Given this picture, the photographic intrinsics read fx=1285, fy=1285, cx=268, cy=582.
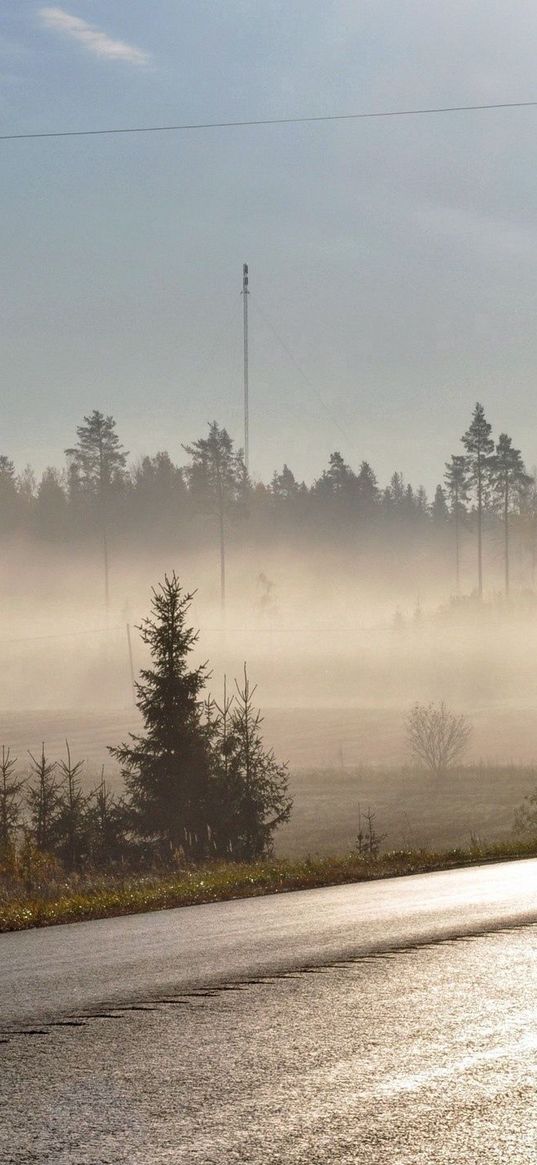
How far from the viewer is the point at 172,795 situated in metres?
43.6

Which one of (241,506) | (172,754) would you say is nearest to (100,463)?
(241,506)

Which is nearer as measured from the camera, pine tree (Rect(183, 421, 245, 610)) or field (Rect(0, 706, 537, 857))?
field (Rect(0, 706, 537, 857))

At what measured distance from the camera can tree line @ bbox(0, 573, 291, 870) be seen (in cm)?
4206

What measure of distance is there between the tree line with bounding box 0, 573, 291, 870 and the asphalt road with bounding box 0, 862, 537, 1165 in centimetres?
3051

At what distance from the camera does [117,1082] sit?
19.6 ft

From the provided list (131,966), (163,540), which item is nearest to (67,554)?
(163,540)

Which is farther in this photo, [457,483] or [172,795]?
[457,483]

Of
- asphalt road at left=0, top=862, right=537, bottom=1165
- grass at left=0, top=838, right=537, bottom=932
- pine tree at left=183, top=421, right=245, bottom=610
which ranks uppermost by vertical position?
pine tree at left=183, top=421, right=245, bottom=610

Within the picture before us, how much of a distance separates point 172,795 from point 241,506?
324ft

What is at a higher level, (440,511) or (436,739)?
(440,511)

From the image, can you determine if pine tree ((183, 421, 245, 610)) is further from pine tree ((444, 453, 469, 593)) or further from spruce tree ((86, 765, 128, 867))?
spruce tree ((86, 765, 128, 867))

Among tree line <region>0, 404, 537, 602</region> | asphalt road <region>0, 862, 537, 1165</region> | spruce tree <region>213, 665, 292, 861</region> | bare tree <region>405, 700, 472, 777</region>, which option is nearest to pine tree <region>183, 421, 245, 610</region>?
tree line <region>0, 404, 537, 602</region>

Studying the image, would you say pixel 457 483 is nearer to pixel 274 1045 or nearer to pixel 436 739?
pixel 436 739

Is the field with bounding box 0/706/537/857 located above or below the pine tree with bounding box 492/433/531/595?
below
